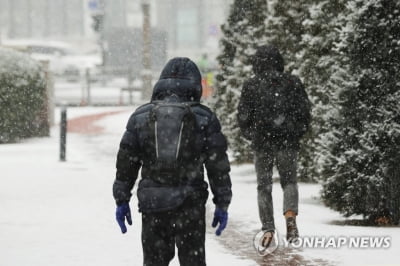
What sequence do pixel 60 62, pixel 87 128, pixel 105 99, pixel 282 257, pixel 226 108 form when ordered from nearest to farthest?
pixel 282 257 < pixel 226 108 < pixel 87 128 < pixel 105 99 < pixel 60 62

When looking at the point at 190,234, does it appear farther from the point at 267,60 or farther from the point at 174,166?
the point at 267,60

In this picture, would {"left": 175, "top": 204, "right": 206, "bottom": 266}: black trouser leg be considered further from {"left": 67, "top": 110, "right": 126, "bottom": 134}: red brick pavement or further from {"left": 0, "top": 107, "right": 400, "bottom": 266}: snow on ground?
{"left": 67, "top": 110, "right": 126, "bottom": 134}: red brick pavement

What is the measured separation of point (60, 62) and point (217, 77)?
3814 centimetres

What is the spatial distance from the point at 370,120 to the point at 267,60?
5.92 feet

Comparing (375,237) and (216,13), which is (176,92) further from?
(216,13)

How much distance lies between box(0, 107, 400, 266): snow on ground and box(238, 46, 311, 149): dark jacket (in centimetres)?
110

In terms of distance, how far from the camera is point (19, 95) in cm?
2081

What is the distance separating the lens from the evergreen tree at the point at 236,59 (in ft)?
53.9

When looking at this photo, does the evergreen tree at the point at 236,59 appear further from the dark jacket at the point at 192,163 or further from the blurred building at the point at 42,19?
the blurred building at the point at 42,19

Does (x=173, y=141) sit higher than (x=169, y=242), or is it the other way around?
(x=173, y=141)

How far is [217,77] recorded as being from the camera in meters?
18.1

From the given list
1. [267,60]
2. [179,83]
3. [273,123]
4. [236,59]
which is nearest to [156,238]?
[179,83]

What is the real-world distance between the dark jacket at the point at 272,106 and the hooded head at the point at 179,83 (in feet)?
10.4

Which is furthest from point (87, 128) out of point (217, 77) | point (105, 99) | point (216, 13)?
point (216, 13)
